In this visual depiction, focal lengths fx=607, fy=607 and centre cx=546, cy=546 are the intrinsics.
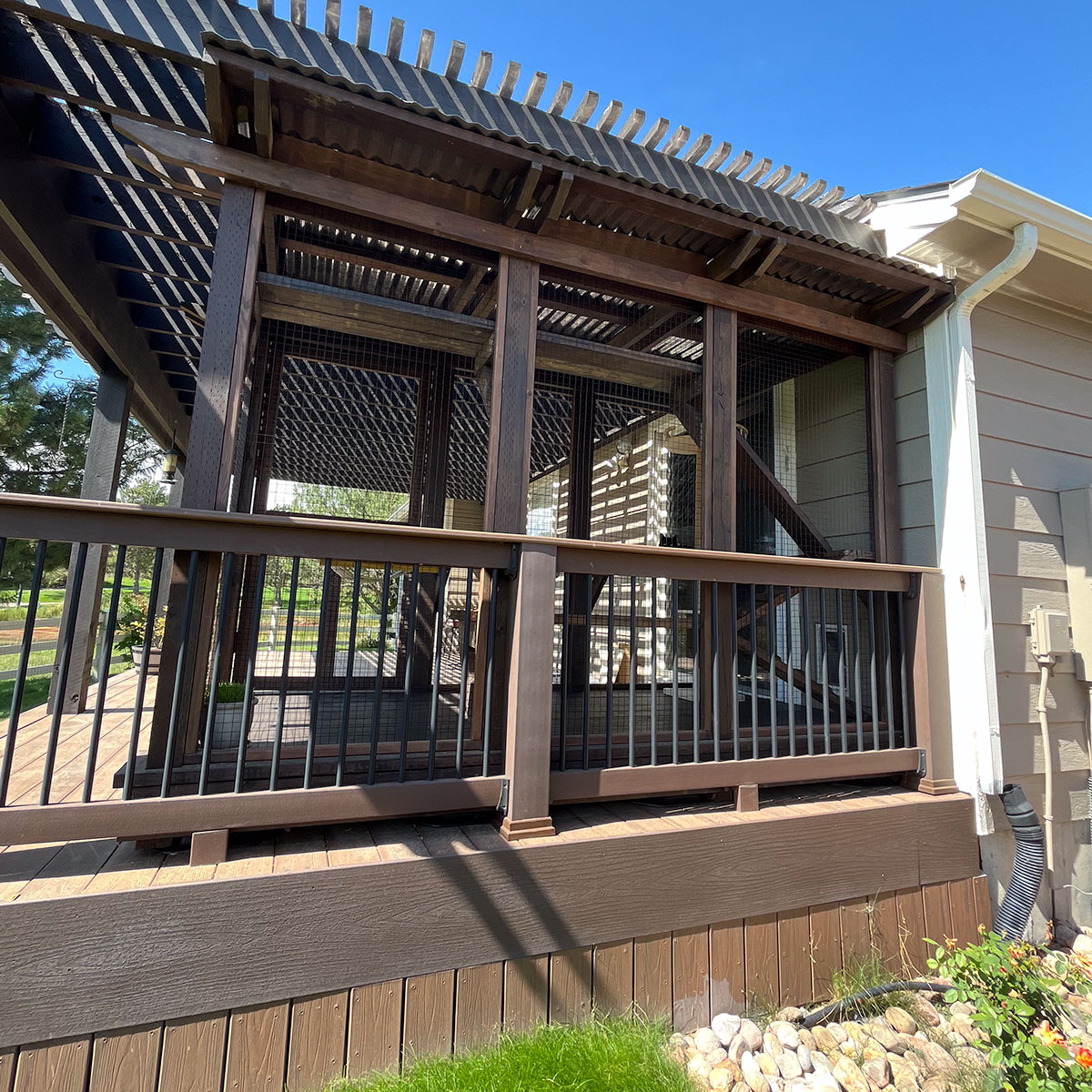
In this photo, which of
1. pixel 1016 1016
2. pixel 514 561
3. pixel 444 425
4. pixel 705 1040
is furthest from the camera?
pixel 444 425

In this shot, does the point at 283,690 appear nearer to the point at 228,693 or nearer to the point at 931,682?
the point at 228,693

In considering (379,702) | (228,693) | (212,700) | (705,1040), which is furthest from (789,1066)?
(228,693)

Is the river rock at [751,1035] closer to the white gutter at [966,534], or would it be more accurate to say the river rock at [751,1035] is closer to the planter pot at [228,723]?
the white gutter at [966,534]

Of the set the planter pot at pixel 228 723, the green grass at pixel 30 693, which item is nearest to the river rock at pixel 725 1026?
the planter pot at pixel 228 723

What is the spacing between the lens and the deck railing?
1.65m

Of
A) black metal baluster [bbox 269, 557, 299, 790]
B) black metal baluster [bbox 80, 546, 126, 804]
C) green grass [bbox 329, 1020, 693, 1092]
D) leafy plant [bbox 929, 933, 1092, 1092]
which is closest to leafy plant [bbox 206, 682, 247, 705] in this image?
black metal baluster [bbox 269, 557, 299, 790]

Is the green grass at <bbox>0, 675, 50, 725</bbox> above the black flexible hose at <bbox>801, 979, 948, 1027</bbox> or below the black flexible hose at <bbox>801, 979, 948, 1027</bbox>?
above

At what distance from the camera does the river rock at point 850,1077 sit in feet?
6.15

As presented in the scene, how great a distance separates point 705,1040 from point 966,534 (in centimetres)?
235

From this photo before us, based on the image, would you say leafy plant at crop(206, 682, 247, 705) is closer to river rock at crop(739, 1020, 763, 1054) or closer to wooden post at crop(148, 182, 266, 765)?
wooden post at crop(148, 182, 266, 765)

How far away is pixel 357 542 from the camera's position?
1.89 meters

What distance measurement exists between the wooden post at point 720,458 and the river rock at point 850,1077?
1.14 m

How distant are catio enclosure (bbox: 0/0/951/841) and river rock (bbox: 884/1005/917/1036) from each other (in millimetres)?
797

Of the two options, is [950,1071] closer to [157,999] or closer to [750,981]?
[750,981]
